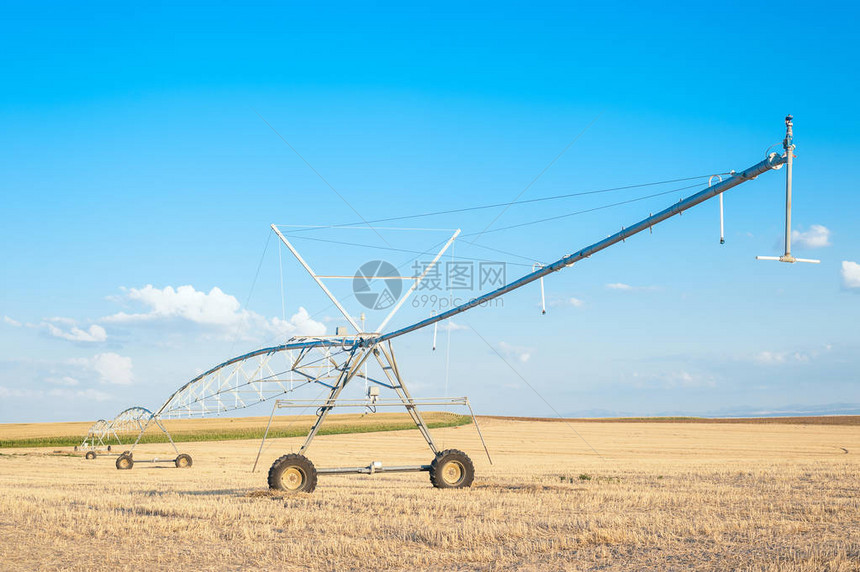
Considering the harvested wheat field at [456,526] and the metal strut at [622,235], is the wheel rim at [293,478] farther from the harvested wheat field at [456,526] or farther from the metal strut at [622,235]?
the metal strut at [622,235]

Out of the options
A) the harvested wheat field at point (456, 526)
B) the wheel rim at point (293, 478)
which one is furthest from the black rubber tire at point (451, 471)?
the wheel rim at point (293, 478)

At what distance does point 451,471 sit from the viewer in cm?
2339

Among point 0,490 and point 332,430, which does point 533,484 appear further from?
point 332,430

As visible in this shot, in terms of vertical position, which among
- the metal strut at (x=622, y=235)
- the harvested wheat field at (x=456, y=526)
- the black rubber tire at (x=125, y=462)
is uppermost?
the metal strut at (x=622, y=235)

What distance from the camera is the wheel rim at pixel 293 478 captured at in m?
21.8

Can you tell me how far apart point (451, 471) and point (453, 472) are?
7 centimetres

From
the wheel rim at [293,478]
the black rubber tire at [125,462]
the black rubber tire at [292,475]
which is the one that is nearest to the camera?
the black rubber tire at [292,475]

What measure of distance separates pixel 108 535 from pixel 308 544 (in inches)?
176

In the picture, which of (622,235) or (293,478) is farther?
(293,478)

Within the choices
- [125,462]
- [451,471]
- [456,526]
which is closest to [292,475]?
[451,471]

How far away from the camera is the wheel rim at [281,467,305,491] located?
21.8m

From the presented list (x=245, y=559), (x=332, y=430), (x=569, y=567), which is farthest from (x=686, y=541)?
(x=332, y=430)

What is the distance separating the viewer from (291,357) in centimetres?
2742

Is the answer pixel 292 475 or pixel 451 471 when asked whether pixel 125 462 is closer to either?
pixel 292 475
